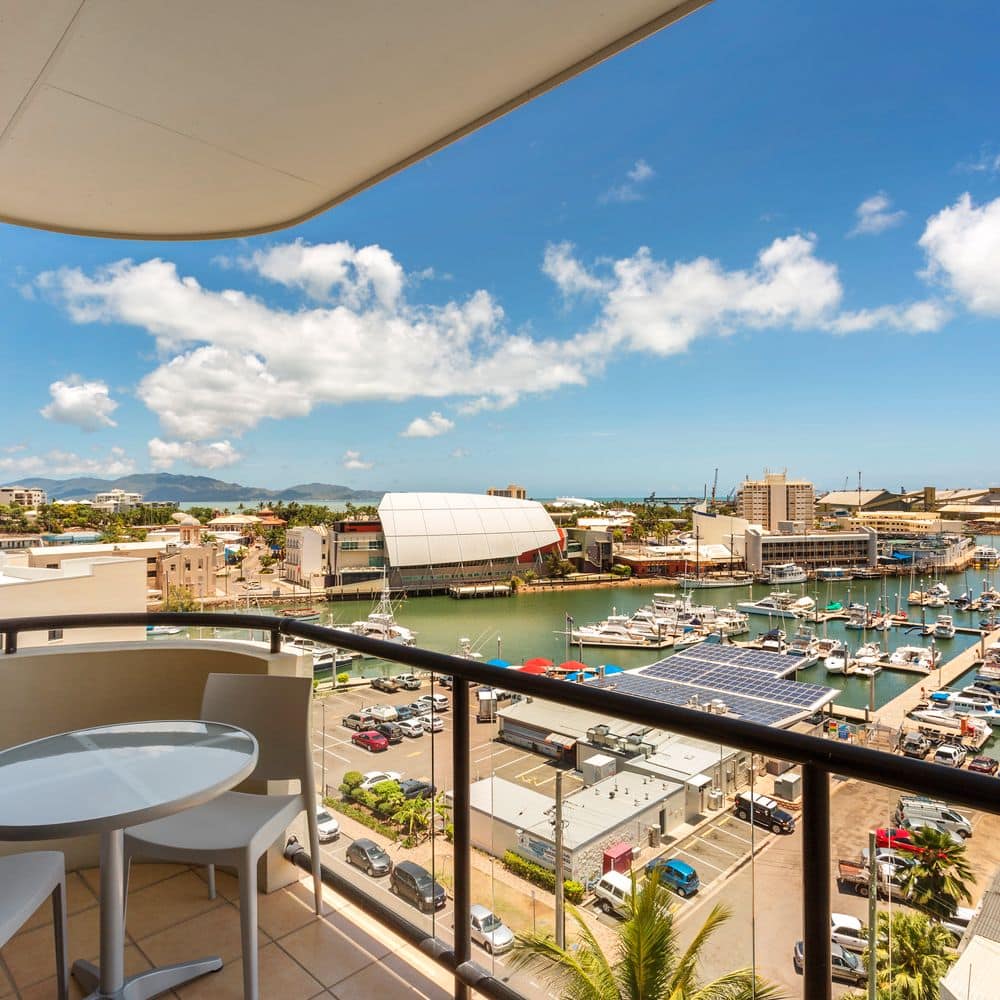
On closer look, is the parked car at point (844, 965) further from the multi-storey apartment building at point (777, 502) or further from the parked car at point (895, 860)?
the multi-storey apartment building at point (777, 502)

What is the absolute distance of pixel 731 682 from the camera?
48.6ft

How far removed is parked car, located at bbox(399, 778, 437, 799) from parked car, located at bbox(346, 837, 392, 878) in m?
0.20

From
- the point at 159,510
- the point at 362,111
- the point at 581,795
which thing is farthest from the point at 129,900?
the point at 159,510

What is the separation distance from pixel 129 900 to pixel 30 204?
2.04 meters

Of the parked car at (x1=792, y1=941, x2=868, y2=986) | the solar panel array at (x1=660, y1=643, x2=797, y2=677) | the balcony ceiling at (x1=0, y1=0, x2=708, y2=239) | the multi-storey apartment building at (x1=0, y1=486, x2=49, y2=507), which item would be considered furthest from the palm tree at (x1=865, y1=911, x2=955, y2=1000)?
the multi-storey apartment building at (x1=0, y1=486, x2=49, y2=507)

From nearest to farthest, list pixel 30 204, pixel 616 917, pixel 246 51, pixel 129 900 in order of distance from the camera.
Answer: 1. pixel 616 917
2. pixel 246 51
3. pixel 129 900
4. pixel 30 204

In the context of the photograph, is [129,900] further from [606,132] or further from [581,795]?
[606,132]

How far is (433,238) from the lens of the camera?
63031 millimetres

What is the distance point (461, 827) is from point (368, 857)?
0.52 m

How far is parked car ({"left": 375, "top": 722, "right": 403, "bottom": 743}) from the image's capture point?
143 centimetres

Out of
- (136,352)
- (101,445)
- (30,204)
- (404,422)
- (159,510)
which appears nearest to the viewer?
(30,204)

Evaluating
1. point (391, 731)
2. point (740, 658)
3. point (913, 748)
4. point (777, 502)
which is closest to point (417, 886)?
point (391, 731)

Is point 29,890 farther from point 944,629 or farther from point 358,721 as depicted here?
point 944,629

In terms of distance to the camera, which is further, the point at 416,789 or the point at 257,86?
the point at 416,789
